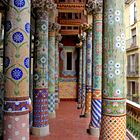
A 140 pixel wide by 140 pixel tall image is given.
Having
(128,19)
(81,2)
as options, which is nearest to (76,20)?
(81,2)

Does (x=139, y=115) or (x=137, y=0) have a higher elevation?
(x=137, y=0)

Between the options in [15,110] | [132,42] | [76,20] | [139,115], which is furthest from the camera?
[132,42]

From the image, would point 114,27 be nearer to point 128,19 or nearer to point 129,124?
point 129,124

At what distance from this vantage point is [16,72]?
3123 mm

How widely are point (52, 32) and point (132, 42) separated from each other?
14.3 metres

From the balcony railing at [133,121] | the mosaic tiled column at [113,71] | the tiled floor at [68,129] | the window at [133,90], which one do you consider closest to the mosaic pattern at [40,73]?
the tiled floor at [68,129]

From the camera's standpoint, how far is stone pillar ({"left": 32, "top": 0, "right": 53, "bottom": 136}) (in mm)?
7012

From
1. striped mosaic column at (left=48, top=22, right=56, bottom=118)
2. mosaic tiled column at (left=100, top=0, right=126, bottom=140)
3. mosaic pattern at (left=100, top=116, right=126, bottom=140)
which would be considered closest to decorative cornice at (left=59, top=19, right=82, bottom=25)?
striped mosaic column at (left=48, top=22, right=56, bottom=118)

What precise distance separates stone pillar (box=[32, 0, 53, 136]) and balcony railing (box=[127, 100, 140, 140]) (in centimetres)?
249

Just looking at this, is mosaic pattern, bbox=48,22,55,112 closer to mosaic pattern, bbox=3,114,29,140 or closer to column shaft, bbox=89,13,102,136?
column shaft, bbox=89,13,102,136

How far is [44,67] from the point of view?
23.2ft

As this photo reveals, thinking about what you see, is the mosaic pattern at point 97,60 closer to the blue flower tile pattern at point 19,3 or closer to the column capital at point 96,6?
→ the column capital at point 96,6

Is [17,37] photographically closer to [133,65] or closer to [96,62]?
[96,62]

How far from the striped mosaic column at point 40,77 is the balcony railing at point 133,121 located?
8.20 feet
